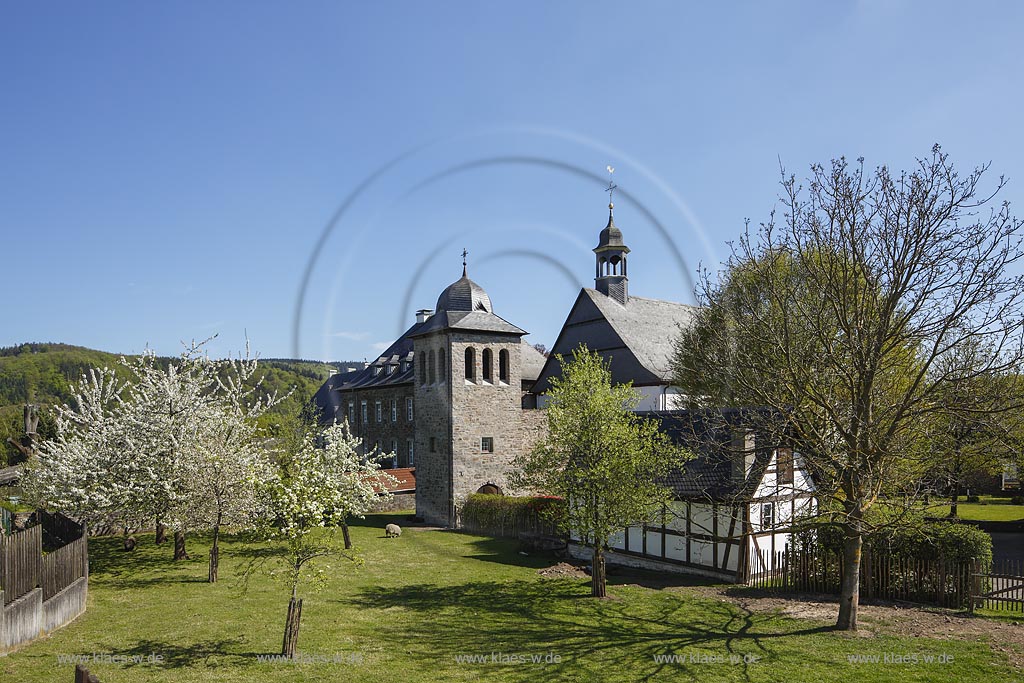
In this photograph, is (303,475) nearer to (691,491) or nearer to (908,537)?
(691,491)

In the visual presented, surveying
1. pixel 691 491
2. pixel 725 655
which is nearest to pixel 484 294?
pixel 691 491

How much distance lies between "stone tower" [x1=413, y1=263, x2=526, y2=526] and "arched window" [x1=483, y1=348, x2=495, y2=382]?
5 centimetres

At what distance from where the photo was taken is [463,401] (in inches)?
1328

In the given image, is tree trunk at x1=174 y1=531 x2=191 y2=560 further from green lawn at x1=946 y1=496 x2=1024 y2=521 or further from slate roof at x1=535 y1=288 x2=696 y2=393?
green lawn at x1=946 y1=496 x2=1024 y2=521

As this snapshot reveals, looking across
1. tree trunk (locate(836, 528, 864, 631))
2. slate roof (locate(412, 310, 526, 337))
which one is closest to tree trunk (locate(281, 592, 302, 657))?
tree trunk (locate(836, 528, 864, 631))

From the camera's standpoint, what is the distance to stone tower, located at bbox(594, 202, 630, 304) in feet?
144

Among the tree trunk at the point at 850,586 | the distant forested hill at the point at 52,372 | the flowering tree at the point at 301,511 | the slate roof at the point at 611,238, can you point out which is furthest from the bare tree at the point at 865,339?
the distant forested hill at the point at 52,372

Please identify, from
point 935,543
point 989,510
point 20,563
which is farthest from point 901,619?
point 989,510

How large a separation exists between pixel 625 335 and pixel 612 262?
6.59 meters

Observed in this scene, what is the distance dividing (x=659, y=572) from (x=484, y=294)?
18.2 metres

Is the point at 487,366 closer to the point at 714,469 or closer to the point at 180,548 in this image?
the point at 714,469

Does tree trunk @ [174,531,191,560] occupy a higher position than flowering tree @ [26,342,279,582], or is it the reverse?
flowering tree @ [26,342,279,582]

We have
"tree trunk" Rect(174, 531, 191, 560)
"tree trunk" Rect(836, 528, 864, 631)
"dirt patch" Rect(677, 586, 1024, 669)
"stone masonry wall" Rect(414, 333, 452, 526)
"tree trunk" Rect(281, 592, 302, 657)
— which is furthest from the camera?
"stone masonry wall" Rect(414, 333, 452, 526)

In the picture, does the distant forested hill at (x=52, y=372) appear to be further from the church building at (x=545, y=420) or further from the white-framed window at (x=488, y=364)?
the white-framed window at (x=488, y=364)
